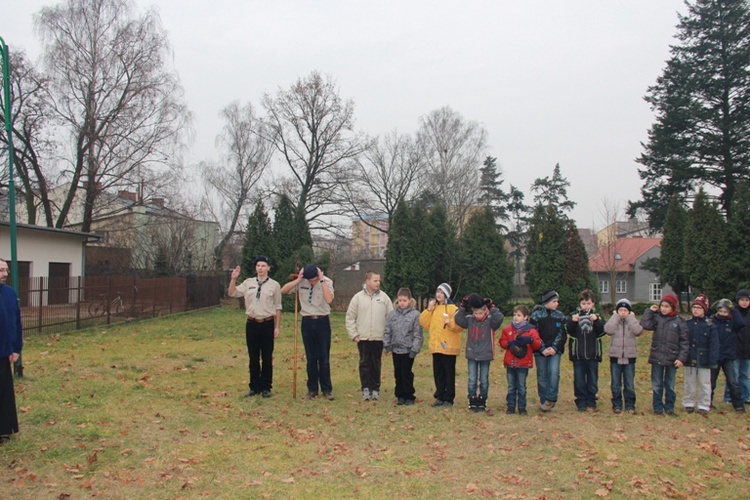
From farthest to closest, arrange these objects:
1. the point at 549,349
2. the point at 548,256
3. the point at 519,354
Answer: the point at 548,256 < the point at 549,349 < the point at 519,354

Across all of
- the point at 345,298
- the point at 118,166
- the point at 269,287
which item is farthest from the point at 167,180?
the point at 269,287

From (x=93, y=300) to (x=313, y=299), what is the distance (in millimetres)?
12854

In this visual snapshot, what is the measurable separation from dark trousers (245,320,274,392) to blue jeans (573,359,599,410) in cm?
436

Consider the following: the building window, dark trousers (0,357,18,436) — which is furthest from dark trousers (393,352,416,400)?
the building window

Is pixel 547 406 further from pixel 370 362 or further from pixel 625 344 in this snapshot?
pixel 370 362

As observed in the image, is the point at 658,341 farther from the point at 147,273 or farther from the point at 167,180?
the point at 147,273

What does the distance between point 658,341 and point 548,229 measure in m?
15.3

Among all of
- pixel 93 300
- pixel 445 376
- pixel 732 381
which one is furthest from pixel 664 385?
pixel 93 300

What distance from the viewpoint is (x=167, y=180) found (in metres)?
32.1

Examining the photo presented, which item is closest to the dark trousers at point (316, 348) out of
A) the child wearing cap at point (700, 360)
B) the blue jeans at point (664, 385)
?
the blue jeans at point (664, 385)

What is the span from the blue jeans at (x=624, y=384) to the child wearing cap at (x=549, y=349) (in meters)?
0.82

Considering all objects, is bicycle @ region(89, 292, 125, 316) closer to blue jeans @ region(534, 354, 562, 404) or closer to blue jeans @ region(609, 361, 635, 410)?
blue jeans @ region(534, 354, 562, 404)

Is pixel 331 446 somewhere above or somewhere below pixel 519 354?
below

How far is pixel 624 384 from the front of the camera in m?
8.41
